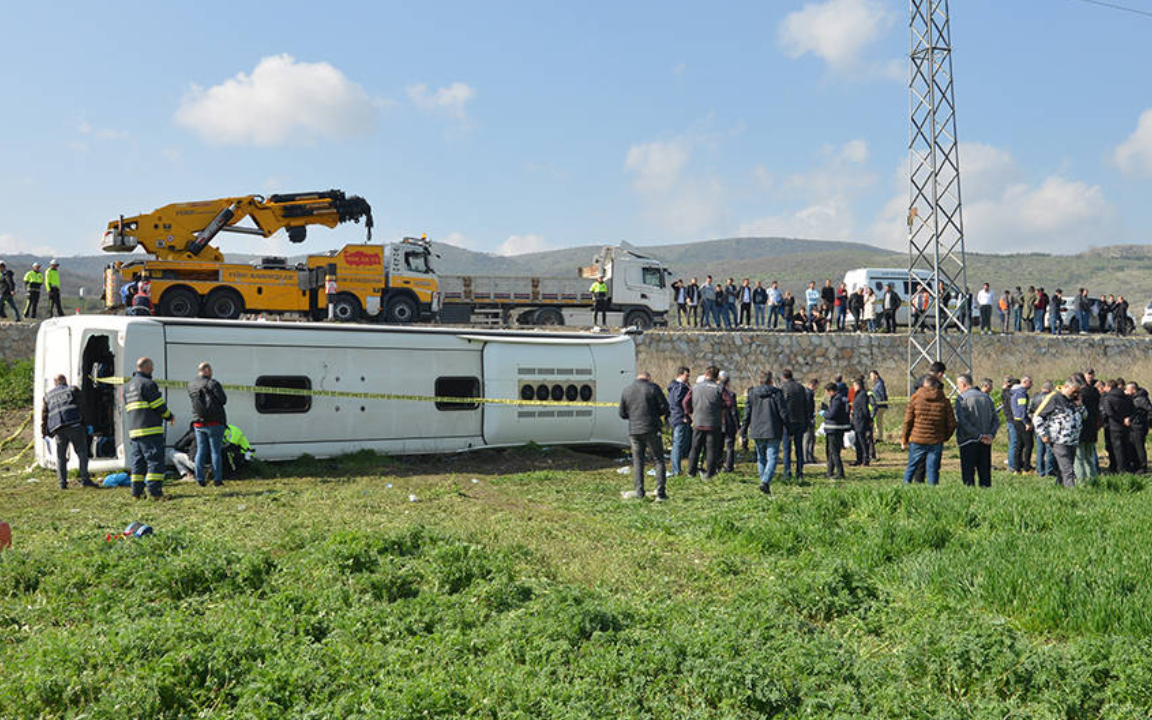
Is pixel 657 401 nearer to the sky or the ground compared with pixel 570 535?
nearer to the sky

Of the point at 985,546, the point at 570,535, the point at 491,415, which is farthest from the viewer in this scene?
the point at 491,415

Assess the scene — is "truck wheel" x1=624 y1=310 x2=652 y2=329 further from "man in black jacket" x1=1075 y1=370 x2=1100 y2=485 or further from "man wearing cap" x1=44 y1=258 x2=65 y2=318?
"man in black jacket" x1=1075 y1=370 x2=1100 y2=485

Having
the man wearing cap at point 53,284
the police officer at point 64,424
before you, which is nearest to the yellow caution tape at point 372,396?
the police officer at point 64,424

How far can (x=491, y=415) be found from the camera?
50.5 ft

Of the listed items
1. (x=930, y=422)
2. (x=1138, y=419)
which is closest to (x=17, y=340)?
(x=930, y=422)

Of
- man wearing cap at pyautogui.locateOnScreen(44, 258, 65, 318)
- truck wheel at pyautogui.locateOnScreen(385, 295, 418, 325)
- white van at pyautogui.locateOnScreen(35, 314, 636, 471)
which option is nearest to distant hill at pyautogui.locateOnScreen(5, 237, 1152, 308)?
man wearing cap at pyautogui.locateOnScreen(44, 258, 65, 318)

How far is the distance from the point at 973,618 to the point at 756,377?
911 inches

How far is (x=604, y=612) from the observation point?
6047 millimetres

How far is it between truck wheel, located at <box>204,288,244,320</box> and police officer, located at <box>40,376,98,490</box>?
31.0 ft

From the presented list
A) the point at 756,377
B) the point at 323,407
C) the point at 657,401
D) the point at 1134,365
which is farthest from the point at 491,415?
the point at 1134,365

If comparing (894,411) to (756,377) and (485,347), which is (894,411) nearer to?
(756,377)

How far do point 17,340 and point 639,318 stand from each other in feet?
59.9

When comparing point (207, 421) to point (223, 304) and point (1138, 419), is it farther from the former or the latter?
point (1138, 419)

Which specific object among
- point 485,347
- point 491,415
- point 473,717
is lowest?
point 473,717
